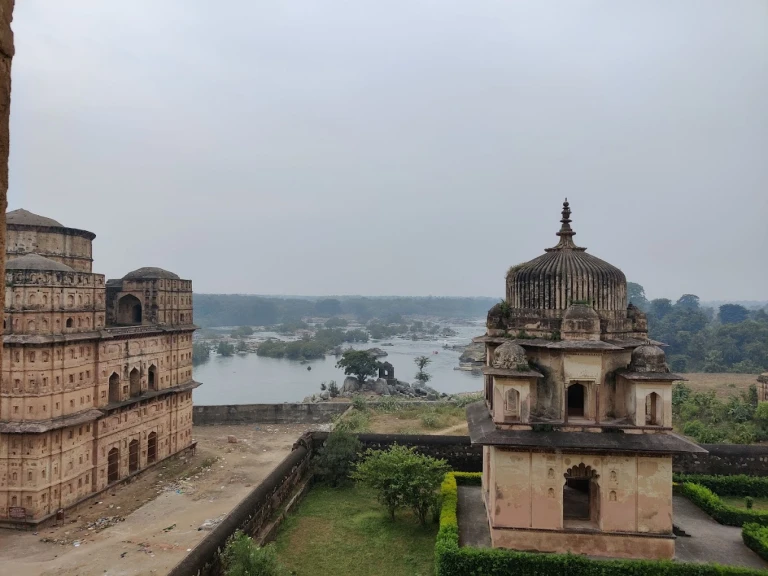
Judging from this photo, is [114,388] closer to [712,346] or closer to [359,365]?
[359,365]

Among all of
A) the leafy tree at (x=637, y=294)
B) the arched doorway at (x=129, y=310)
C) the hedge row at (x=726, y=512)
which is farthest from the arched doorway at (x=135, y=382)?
the leafy tree at (x=637, y=294)

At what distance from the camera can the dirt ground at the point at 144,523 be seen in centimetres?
1241

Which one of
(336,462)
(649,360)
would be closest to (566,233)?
(649,360)

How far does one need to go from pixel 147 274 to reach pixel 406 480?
1432 centimetres

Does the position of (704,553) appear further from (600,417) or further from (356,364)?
(356,364)

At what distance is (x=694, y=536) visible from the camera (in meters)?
11.5

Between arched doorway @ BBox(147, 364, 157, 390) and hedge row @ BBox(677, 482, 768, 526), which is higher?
arched doorway @ BBox(147, 364, 157, 390)

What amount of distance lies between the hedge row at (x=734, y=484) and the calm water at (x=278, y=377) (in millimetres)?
39685

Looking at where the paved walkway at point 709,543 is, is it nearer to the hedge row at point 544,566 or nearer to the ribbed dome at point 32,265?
the hedge row at point 544,566

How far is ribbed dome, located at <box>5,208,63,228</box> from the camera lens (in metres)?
19.0

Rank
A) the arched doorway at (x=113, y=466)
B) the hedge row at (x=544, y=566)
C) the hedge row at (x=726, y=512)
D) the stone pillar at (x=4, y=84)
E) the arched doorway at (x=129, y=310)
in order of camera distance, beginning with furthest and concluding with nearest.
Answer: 1. the arched doorway at (x=129, y=310)
2. the arched doorway at (x=113, y=466)
3. the hedge row at (x=726, y=512)
4. the hedge row at (x=544, y=566)
5. the stone pillar at (x=4, y=84)

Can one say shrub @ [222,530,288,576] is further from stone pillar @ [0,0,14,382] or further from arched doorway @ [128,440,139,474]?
arched doorway @ [128,440,139,474]

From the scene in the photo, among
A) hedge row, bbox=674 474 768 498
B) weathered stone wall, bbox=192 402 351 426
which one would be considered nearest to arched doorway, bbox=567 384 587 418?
hedge row, bbox=674 474 768 498

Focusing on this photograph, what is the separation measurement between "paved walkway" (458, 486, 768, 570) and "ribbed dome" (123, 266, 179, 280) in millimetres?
15076
